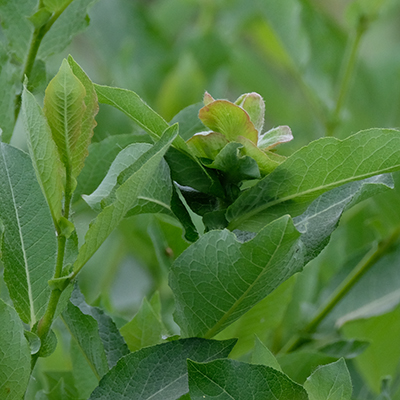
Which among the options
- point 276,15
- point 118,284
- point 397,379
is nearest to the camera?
Result: point 397,379

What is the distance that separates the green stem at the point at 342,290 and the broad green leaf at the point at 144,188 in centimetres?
41

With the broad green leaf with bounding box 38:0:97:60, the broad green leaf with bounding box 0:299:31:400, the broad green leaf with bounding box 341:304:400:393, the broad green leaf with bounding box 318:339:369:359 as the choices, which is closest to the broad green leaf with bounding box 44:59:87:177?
the broad green leaf with bounding box 0:299:31:400

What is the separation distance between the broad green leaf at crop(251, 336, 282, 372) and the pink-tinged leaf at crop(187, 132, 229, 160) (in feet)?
0.49

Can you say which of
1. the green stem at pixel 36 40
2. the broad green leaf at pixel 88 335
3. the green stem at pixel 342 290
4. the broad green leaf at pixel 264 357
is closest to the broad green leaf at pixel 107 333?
the broad green leaf at pixel 88 335

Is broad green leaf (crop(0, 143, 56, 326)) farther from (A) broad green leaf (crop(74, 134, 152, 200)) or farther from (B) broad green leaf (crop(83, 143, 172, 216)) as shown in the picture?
(A) broad green leaf (crop(74, 134, 152, 200))

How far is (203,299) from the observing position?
1.57 ft

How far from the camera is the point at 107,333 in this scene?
53 centimetres

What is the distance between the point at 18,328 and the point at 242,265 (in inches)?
6.5

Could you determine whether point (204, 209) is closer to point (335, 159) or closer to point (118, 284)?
point (335, 159)

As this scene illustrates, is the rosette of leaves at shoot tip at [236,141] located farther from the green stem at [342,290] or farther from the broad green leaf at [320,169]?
the green stem at [342,290]

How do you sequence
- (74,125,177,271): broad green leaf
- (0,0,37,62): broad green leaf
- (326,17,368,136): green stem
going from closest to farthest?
(74,125,177,271): broad green leaf → (0,0,37,62): broad green leaf → (326,17,368,136): green stem

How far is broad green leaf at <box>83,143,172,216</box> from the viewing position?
45cm

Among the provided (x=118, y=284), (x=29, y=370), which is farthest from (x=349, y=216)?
(x=29, y=370)

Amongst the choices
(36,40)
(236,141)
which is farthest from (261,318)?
(36,40)
